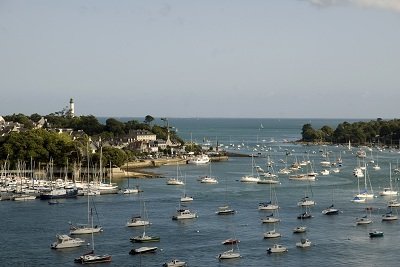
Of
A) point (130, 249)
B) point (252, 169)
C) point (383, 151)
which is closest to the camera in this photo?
point (130, 249)

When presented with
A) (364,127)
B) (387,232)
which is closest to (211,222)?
(387,232)

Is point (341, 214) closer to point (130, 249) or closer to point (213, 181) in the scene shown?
point (130, 249)

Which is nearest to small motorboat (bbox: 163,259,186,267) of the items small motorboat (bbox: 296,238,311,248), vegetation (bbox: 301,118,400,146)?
small motorboat (bbox: 296,238,311,248)

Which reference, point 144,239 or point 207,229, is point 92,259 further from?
point 207,229

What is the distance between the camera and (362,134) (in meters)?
142

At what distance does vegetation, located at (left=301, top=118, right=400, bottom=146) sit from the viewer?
139000mm

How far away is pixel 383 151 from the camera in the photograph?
124m

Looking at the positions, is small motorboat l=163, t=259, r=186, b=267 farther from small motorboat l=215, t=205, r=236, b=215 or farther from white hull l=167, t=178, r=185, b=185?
white hull l=167, t=178, r=185, b=185

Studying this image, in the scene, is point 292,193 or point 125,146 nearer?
point 292,193

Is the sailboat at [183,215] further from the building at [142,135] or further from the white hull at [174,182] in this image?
the building at [142,135]

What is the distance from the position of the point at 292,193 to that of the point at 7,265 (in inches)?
1262

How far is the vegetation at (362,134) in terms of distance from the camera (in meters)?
139

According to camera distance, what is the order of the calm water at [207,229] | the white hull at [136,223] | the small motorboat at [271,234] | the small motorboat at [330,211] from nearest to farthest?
the calm water at [207,229] < the small motorboat at [271,234] < the white hull at [136,223] < the small motorboat at [330,211]

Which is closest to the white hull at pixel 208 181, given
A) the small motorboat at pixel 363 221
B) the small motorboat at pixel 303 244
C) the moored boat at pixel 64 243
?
the small motorboat at pixel 363 221
